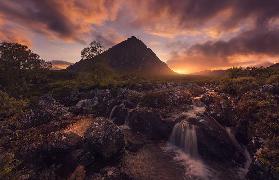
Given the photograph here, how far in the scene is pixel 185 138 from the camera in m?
40.0

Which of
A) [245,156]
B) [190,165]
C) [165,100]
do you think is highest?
[165,100]

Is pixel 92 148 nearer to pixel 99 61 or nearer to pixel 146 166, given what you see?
pixel 146 166

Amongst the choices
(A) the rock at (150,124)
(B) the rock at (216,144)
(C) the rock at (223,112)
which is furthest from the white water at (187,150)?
(C) the rock at (223,112)

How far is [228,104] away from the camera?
48.7 metres

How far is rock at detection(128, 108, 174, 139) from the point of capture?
143 feet

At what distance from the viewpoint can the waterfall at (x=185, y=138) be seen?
3814cm

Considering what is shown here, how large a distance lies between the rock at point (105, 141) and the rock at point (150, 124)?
8.09 m

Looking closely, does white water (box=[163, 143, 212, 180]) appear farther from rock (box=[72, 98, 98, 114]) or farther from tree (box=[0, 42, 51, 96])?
tree (box=[0, 42, 51, 96])

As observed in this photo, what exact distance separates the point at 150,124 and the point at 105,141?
37.9ft

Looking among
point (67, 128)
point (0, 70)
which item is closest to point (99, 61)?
point (0, 70)

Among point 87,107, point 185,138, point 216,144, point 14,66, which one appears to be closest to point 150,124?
point 185,138

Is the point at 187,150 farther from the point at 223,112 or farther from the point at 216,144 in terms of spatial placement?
Answer: the point at 223,112

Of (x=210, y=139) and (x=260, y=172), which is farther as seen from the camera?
(x=210, y=139)

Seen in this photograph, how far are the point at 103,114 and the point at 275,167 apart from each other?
122ft
